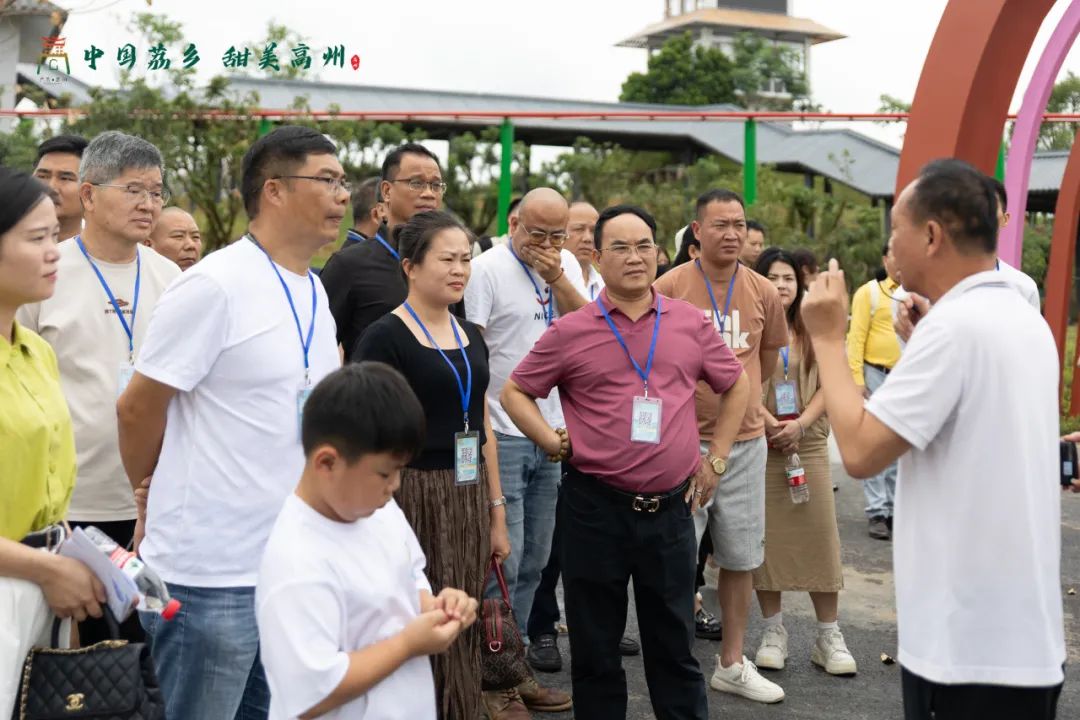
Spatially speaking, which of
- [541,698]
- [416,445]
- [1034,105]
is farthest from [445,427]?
[1034,105]

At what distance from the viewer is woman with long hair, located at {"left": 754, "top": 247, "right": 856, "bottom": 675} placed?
505 cm

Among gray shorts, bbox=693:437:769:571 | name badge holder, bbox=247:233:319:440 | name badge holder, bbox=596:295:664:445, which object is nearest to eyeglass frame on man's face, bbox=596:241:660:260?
name badge holder, bbox=596:295:664:445

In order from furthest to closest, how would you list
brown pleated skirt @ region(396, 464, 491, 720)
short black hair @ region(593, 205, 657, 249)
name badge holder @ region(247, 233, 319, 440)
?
short black hair @ region(593, 205, 657, 249)
brown pleated skirt @ region(396, 464, 491, 720)
name badge holder @ region(247, 233, 319, 440)

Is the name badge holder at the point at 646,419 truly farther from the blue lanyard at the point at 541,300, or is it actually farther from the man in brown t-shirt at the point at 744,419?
the blue lanyard at the point at 541,300

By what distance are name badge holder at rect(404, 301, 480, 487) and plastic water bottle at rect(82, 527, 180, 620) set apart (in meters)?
1.46

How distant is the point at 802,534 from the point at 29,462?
11.9 ft

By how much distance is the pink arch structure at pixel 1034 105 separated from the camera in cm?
812

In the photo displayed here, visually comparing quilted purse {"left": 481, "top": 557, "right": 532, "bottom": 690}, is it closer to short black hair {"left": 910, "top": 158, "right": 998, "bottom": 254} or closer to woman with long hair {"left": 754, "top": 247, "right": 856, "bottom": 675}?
woman with long hair {"left": 754, "top": 247, "right": 856, "bottom": 675}

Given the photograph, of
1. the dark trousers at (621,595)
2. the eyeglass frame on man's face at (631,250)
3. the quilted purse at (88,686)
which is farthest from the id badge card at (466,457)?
the quilted purse at (88,686)

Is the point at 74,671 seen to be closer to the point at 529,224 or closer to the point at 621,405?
the point at 621,405

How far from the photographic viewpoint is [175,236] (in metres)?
5.25

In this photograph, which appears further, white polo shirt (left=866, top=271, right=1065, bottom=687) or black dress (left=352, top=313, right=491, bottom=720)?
black dress (left=352, top=313, right=491, bottom=720)

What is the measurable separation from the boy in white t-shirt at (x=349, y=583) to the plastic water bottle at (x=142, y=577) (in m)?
0.34

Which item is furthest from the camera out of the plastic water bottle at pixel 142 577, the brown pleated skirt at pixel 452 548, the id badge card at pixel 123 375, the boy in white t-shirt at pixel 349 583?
the brown pleated skirt at pixel 452 548
